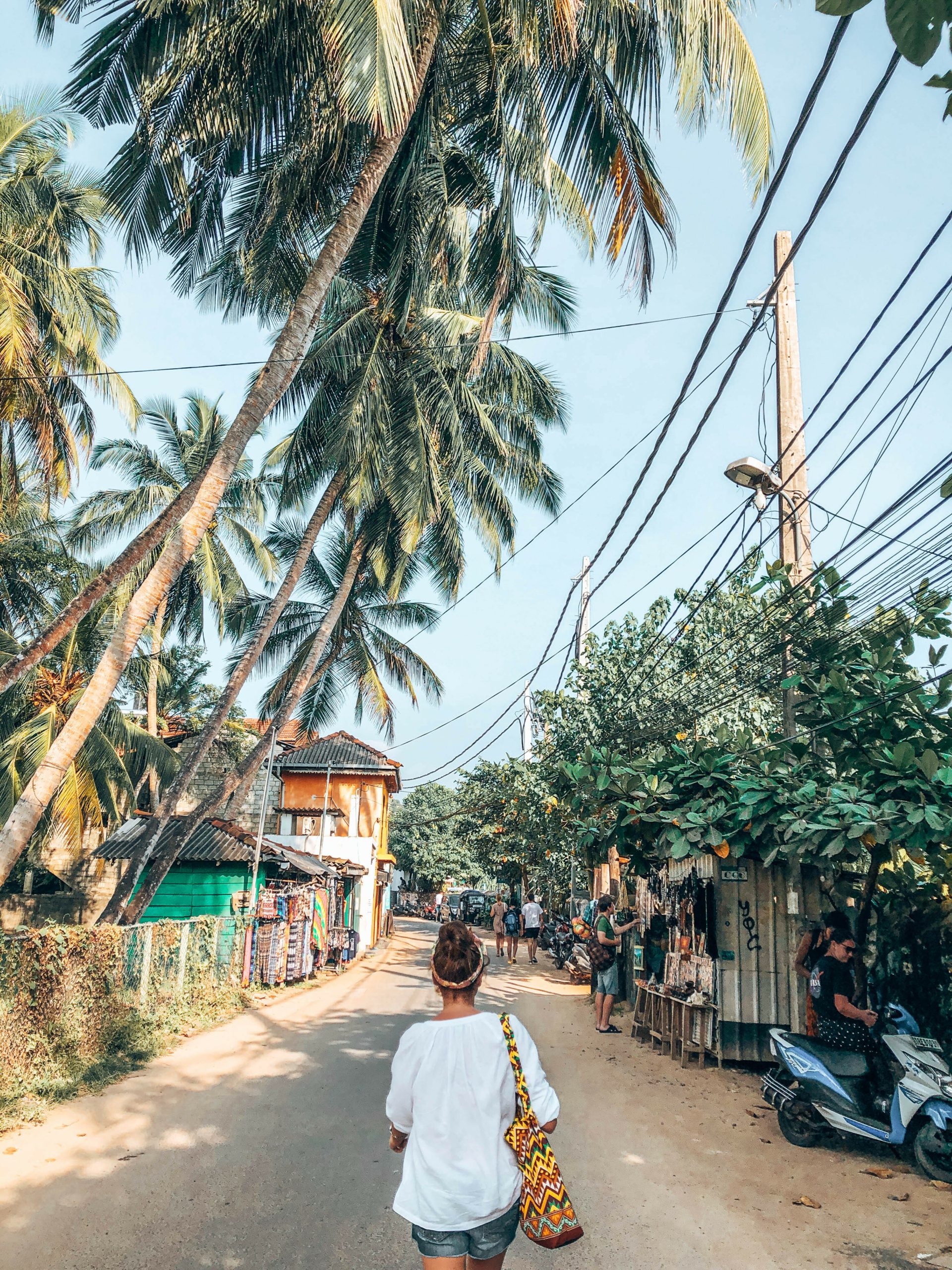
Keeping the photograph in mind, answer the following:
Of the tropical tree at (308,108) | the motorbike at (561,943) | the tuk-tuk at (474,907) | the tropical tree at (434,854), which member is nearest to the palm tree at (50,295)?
the tropical tree at (308,108)

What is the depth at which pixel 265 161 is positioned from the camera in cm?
1240

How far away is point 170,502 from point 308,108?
1411 cm

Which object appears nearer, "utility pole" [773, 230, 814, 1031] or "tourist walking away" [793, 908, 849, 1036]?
"tourist walking away" [793, 908, 849, 1036]

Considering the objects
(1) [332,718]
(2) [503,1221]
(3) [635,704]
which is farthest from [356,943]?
(2) [503,1221]

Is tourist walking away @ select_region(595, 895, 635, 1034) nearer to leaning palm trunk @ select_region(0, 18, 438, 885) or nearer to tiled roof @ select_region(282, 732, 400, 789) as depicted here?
leaning palm trunk @ select_region(0, 18, 438, 885)

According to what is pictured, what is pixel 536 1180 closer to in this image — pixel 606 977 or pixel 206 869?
pixel 606 977

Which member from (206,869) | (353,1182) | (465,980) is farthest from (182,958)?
(465,980)

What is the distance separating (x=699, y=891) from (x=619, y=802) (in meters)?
1.76

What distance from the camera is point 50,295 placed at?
14141 millimetres

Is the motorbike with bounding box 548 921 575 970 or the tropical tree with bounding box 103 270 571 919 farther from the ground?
the tropical tree with bounding box 103 270 571 919

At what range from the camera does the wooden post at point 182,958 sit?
11.6 metres

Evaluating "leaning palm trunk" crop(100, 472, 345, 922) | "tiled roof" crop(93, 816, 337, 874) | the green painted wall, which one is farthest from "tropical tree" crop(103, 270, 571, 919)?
the green painted wall

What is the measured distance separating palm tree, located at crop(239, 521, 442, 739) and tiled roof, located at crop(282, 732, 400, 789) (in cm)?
511

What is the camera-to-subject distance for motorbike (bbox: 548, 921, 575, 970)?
21688mm
